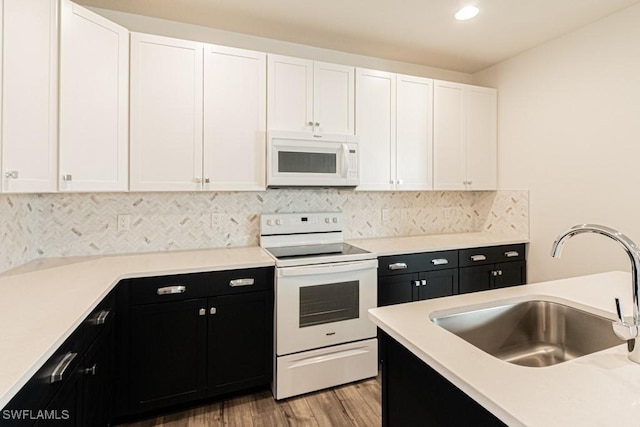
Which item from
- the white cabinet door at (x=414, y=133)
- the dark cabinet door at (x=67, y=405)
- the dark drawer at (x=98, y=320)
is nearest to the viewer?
the dark cabinet door at (x=67, y=405)

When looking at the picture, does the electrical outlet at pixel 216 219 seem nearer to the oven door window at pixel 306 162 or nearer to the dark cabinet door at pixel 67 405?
the oven door window at pixel 306 162

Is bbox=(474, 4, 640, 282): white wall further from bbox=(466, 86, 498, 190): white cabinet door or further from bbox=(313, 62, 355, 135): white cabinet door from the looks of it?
bbox=(313, 62, 355, 135): white cabinet door

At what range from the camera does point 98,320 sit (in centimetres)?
155

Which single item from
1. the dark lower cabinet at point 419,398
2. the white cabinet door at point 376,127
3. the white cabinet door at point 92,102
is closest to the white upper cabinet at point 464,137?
the white cabinet door at point 376,127

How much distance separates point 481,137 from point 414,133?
0.80 m

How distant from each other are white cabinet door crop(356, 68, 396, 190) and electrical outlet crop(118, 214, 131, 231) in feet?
5.79

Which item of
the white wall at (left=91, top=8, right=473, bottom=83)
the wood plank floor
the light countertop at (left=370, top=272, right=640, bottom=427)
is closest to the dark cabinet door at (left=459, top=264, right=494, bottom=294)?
the wood plank floor

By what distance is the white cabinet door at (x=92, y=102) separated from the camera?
5.90ft

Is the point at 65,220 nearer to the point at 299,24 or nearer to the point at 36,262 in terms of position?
the point at 36,262

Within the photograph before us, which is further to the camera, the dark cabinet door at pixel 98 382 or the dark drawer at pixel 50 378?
the dark cabinet door at pixel 98 382

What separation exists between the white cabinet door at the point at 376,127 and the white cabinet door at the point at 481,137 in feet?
2.87

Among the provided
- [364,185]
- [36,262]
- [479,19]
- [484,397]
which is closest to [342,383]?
[364,185]

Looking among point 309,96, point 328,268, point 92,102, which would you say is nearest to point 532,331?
point 328,268

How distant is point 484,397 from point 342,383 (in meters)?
1.79
